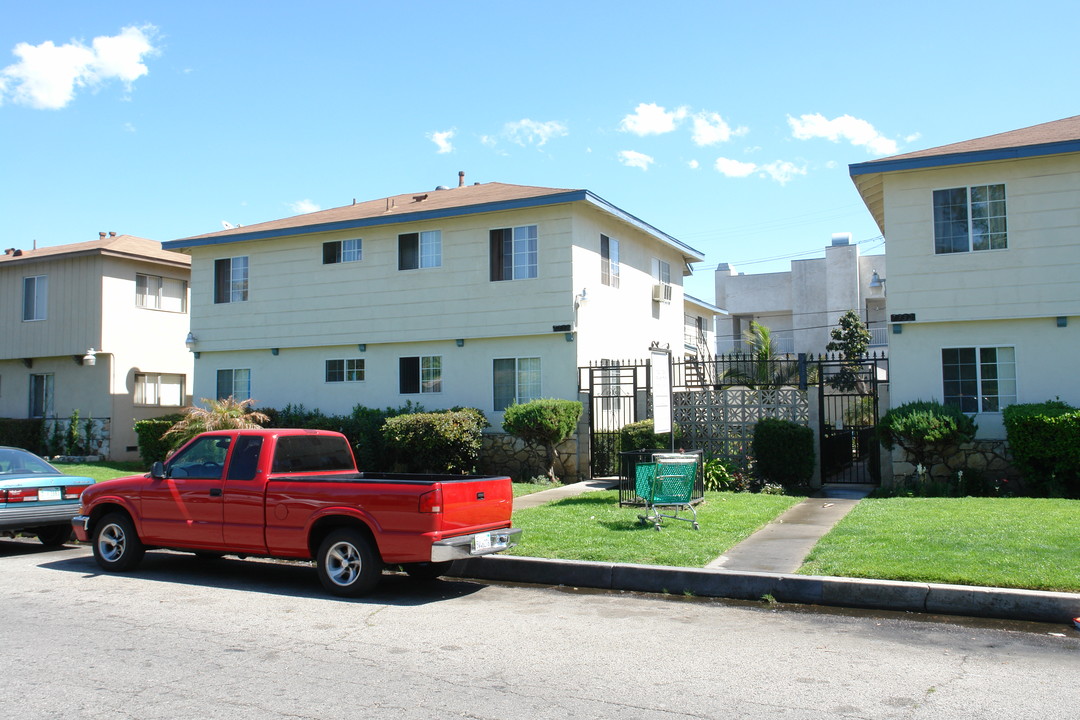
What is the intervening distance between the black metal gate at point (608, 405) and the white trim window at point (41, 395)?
17291mm

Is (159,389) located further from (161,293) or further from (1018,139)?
(1018,139)

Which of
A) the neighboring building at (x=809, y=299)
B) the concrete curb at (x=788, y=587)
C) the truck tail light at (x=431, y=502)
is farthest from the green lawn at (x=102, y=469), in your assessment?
the neighboring building at (x=809, y=299)

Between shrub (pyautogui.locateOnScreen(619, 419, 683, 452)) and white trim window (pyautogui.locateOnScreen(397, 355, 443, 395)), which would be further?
white trim window (pyautogui.locateOnScreen(397, 355, 443, 395))

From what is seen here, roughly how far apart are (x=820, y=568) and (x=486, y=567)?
11.6ft

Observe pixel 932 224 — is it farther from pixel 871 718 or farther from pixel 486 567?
pixel 871 718

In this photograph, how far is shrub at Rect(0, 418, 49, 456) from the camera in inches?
1006

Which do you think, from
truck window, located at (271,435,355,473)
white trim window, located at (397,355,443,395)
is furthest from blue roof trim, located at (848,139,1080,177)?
truck window, located at (271,435,355,473)

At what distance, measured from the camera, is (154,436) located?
70.1 ft

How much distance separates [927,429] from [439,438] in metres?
8.96

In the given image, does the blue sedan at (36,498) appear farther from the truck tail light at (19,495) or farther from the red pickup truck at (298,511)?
the red pickup truck at (298,511)

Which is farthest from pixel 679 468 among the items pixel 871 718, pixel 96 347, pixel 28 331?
pixel 28 331

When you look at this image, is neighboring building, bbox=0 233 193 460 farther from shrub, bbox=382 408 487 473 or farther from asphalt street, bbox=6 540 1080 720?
asphalt street, bbox=6 540 1080 720

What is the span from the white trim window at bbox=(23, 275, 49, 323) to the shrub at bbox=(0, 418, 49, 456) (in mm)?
3082

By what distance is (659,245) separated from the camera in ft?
79.7
